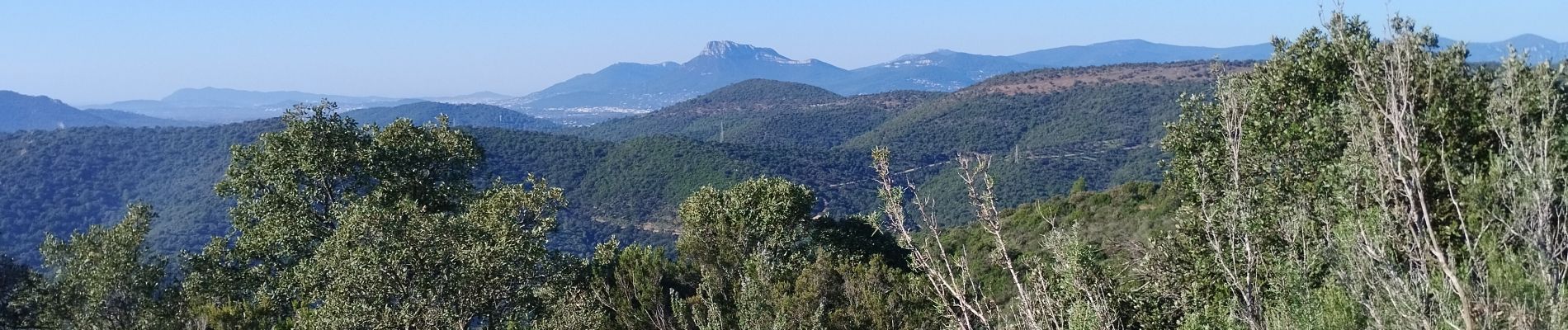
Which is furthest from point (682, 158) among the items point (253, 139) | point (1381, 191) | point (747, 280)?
point (1381, 191)

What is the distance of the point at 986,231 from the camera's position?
53.1 feet

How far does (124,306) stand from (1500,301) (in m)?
21.9

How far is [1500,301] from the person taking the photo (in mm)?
6105

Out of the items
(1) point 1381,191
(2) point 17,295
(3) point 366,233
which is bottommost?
(2) point 17,295

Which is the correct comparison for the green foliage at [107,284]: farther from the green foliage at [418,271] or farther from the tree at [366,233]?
the green foliage at [418,271]

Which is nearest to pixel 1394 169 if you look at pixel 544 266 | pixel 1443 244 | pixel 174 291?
pixel 1443 244

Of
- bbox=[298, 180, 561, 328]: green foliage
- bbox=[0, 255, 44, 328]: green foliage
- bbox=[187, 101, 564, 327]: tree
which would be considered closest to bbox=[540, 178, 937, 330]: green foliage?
bbox=[298, 180, 561, 328]: green foliage

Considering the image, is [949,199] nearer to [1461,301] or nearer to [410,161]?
[410,161]

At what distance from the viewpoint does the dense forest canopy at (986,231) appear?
6.60 meters

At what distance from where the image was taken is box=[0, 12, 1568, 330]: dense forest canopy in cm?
660

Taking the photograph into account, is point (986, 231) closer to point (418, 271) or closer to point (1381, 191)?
point (1381, 191)

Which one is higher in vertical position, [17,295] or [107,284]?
[107,284]

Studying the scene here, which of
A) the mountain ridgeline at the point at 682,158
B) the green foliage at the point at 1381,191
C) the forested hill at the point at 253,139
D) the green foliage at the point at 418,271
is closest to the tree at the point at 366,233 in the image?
the green foliage at the point at 418,271

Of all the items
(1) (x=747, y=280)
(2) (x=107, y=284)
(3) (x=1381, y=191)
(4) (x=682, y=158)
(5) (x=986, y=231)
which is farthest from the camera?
(4) (x=682, y=158)
